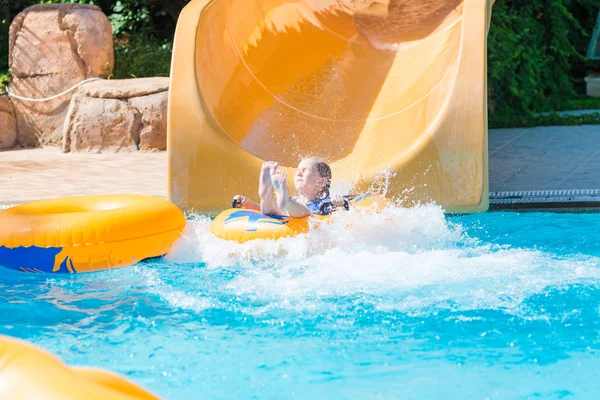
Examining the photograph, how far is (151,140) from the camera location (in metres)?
7.75

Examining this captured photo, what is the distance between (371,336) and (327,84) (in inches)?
144

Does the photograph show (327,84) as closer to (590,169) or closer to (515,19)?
(590,169)

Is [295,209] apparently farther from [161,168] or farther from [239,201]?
[161,168]

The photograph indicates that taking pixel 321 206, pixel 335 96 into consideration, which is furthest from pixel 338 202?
pixel 335 96

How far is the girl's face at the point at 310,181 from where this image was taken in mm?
4344

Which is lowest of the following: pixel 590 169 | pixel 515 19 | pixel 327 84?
pixel 590 169

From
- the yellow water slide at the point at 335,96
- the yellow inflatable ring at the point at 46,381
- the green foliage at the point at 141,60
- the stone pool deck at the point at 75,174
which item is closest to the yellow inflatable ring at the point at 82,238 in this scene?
the yellow water slide at the point at 335,96

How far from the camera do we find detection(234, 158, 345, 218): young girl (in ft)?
13.8

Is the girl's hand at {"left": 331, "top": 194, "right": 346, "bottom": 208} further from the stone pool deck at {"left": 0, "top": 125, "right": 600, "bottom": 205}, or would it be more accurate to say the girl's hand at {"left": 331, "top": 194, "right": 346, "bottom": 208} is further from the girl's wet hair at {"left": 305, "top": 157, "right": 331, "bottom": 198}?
the stone pool deck at {"left": 0, "top": 125, "right": 600, "bottom": 205}

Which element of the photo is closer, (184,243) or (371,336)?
(371,336)

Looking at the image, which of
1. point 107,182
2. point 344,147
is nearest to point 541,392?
point 344,147

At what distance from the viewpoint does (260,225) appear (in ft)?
13.5

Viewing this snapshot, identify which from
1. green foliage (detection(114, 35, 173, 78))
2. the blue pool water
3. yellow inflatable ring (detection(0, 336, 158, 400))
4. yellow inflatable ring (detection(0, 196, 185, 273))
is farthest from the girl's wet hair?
green foliage (detection(114, 35, 173, 78))

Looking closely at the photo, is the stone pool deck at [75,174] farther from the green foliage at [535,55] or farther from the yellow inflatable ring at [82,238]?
the green foliage at [535,55]
